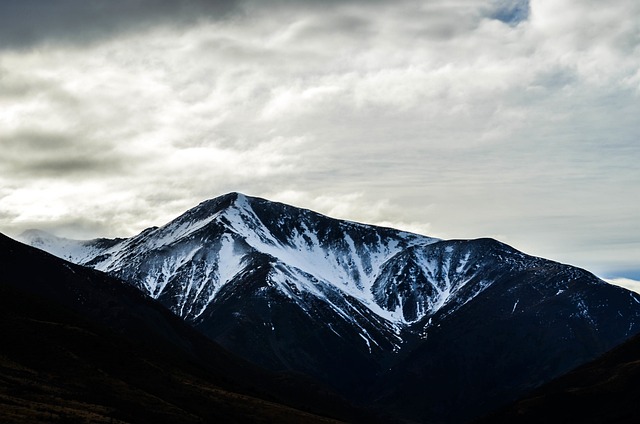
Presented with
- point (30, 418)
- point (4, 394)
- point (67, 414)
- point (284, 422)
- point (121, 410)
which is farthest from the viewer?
point (284, 422)

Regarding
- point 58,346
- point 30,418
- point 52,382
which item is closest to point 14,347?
point 58,346

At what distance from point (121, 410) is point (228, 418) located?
3279 cm

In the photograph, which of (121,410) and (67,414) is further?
(121,410)

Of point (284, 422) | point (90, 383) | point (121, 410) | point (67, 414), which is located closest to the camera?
point (67, 414)

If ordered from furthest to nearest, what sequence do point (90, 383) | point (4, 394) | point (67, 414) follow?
point (90, 383) < point (4, 394) < point (67, 414)

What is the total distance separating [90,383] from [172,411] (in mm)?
19427

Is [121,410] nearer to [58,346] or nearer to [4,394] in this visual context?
[4,394]

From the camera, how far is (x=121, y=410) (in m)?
160

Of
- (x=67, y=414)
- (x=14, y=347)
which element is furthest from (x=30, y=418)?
(x=14, y=347)

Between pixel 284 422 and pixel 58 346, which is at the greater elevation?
pixel 58 346

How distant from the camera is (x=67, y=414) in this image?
421 feet

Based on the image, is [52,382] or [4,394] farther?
[52,382]

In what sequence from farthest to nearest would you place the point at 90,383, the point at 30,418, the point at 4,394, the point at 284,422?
1. the point at 284,422
2. the point at 90,383
3. the point at 4,394
4. the point at 30,418

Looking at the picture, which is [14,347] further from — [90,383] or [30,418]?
[30,418]
